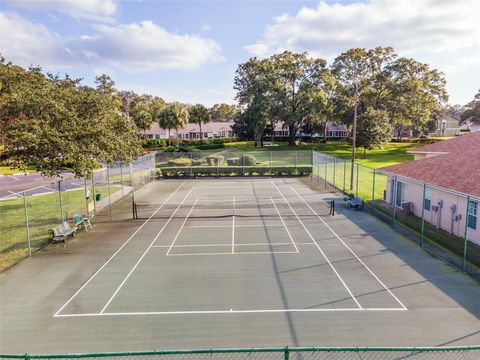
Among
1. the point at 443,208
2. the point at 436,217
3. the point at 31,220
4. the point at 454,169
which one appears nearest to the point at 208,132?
the point at 31,220

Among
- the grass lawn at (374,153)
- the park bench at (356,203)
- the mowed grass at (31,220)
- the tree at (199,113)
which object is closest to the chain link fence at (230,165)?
the mowed grass at (31,220)

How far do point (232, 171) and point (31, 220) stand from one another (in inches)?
856

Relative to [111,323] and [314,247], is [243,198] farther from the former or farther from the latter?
[111,323]

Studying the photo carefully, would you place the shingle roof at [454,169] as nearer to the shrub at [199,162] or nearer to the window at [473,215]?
the window at [473,215]

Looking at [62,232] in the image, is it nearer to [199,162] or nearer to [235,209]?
[235,209]

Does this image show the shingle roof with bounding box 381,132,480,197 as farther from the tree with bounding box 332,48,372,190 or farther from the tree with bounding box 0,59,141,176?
the tree with bounding box 332,48,372,190

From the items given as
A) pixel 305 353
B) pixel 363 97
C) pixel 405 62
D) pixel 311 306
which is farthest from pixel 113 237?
pixel 405 62

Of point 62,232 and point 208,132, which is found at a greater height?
point 208,132

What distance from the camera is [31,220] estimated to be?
67.0 ft

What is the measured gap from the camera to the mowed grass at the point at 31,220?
15570 mm

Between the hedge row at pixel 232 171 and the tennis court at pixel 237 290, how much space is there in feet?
61.3

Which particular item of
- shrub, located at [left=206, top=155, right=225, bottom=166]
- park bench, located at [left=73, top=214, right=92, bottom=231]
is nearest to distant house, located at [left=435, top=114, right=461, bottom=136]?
shrub, located at [left=206, top=155, right=225, bottom=166]

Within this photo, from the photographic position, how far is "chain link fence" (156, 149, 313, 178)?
38781 mm

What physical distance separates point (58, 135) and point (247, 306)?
13.4 m
